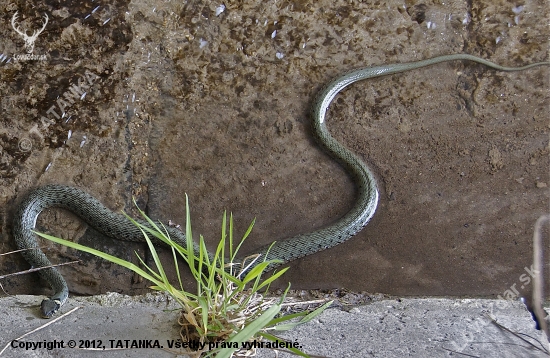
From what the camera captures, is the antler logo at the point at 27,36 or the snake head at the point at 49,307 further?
the antler logo at the point at 27,36

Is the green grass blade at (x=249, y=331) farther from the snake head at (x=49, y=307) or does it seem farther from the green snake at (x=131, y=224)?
the green snake at (x=131, y=224)

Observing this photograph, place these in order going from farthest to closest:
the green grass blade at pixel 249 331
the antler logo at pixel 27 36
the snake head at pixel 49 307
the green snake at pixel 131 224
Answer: the antler logo at pixel 27 36 → the green snake at pixel 131 224 → the snake head at pixel 49 307 → the green grass blade at pixel 249 331

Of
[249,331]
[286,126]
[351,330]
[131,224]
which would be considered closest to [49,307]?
[131,224]

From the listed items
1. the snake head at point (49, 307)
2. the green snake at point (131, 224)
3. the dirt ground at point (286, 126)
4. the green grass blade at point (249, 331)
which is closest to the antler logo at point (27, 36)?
the dirt ground at point (286, 126)

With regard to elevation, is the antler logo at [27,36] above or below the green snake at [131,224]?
above

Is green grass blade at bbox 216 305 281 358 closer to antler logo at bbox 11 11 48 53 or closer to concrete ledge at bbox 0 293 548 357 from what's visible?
concrete ledge at bbox 0 293 548 357

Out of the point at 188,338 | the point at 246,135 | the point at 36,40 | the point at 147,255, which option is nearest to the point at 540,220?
the point at 246,135
